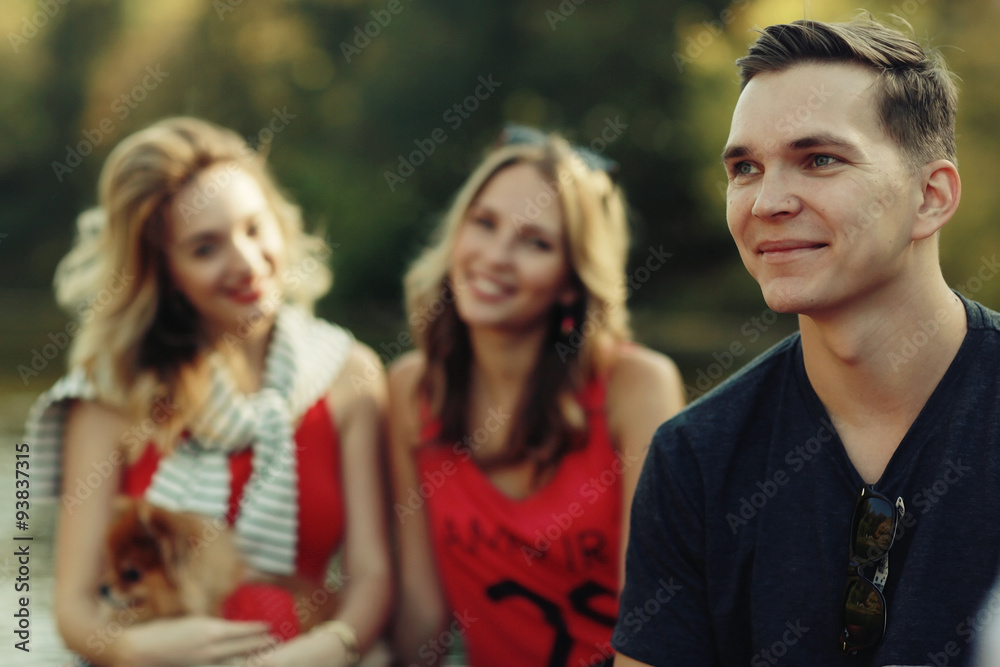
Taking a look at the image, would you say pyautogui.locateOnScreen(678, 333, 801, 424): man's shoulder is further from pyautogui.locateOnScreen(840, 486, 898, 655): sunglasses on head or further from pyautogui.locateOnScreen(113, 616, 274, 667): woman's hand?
pyautogui.locateOnScreen(113, 616, 274, 667): woman's hand

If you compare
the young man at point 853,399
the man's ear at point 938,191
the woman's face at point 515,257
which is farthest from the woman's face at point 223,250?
the man's ear at point 938,191

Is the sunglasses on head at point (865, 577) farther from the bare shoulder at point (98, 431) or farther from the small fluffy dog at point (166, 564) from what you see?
the bare shoulder at point (98, 431)

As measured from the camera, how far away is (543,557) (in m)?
2.84

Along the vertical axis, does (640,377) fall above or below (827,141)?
below

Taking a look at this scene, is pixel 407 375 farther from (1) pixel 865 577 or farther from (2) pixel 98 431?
(1) pixel 865 577

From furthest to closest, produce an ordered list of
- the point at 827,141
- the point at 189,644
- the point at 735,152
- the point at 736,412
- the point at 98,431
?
1. the point at 98,431
2. the point at 189,644
3. the point at 736,412
4. the point at 735,152
5. the point at 827,141

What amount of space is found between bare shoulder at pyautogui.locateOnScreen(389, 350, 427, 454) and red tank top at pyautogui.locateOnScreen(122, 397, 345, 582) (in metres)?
0.19

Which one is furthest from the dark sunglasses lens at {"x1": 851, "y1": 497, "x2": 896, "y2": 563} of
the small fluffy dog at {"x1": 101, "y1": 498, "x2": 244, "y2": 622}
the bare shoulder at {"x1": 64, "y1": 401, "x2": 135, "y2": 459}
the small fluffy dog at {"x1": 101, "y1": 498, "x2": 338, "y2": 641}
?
the bare shoulder at {"x1": 64, "y1": 401, "x2": 135, "y2": 459}

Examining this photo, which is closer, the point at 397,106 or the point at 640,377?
the point at 640,377

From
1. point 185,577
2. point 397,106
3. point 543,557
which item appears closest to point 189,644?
point 185,577

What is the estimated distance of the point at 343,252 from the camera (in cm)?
2016

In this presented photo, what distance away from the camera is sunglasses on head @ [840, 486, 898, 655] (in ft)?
5.68

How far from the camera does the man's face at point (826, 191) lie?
1.74m

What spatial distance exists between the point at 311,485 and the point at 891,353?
1756 mm
